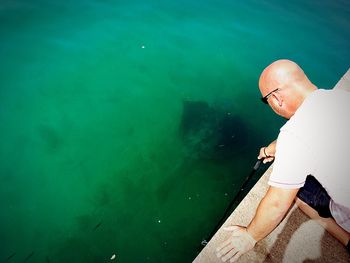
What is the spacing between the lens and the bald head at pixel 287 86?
197cm

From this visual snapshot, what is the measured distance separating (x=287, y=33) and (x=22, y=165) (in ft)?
29.0

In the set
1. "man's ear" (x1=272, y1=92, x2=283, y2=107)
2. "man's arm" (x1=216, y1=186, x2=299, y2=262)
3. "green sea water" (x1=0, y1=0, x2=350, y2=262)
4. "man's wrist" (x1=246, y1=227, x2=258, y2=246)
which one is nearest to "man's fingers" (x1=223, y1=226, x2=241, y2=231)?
"man's arm" (x1=216, y1=186, x2=299, y2=262)

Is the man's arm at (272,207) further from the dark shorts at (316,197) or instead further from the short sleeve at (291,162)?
the dark shorts at (316,197)

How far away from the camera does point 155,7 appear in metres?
8.47

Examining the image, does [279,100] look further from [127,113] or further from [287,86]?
[127,113]

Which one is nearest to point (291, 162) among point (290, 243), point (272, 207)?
point (272, 207)

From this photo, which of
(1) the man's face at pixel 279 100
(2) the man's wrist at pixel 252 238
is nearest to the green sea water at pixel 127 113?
(2) the man's wrist at pixel 252 238

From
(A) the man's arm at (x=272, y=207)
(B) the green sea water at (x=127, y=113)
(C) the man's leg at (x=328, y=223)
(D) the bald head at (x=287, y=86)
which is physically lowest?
(B) the green sea water at (x=127, y=113)

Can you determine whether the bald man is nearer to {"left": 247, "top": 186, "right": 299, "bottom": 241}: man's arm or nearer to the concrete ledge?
{"left": 247, "top": 186, "right": 299, "bottom": 241}: man's arm

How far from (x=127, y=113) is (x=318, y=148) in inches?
171

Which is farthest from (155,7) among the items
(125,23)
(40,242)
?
(40,242)

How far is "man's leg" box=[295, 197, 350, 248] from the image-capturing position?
2311 millimetres

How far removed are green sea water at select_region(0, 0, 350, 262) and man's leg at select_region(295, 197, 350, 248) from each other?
1.63 metres

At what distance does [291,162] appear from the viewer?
1.64 metres
